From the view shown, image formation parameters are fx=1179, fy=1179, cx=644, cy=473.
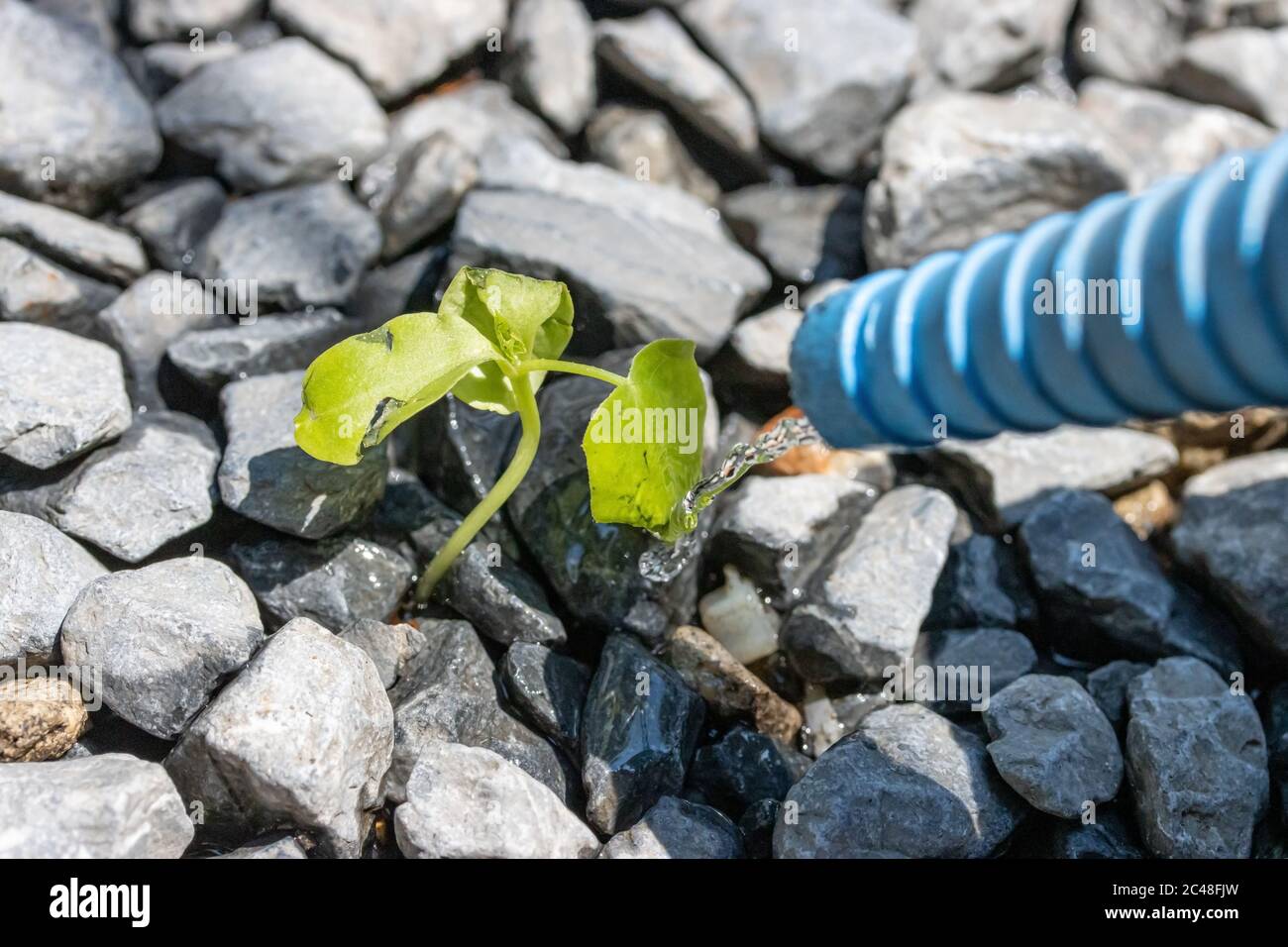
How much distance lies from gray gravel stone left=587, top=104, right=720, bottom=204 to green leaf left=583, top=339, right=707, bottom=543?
1.24 metres

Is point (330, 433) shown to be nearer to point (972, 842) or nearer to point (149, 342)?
point (149, 342)

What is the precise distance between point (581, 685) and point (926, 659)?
0.71 metres

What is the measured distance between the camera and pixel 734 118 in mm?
3105

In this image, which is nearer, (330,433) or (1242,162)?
(1242,162)

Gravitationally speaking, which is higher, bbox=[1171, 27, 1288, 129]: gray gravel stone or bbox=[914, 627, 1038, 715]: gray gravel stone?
bbox=[1171, 27, 1288, 129]: gray gravel stone

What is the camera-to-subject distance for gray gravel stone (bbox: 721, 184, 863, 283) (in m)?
2.97

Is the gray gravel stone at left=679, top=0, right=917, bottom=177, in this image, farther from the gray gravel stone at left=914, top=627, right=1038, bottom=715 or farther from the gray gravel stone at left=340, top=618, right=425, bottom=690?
the gray gravel stone at left=340, top=618, right=425, bottom=690

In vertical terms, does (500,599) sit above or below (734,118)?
below

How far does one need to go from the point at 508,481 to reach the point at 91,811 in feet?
2.72

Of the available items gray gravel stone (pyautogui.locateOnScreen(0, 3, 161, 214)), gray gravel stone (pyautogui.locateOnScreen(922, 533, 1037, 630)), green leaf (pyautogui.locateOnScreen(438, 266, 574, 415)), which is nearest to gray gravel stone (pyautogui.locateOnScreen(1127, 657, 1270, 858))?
gray gravel stone (pyautogui.locateOnScreen(922, 533, 1037, 630))

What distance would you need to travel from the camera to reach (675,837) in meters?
1.91

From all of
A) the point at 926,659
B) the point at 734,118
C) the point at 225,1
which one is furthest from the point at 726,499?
the point at 225,1

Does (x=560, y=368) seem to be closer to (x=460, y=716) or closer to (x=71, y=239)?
(x=460, y=716)

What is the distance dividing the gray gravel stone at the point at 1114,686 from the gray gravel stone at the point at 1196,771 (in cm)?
8
